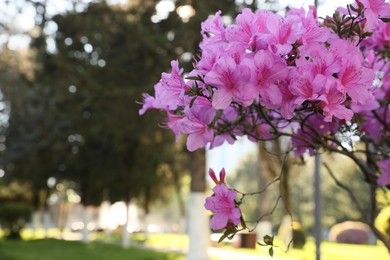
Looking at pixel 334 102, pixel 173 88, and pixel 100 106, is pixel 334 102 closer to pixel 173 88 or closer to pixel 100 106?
pixel 173 88

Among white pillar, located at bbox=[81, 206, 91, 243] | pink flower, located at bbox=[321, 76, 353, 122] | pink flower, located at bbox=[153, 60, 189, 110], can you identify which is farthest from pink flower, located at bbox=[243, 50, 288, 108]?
white pillar, located at bbox=[81, 206, 91, 243]

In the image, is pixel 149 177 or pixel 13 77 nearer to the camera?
pixel 13 77

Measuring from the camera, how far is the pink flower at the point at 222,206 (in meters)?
2.33

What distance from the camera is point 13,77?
18875mm

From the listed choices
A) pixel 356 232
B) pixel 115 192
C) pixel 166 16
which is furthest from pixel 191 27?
pixel 356 232

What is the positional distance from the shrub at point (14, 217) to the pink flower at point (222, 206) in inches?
1159

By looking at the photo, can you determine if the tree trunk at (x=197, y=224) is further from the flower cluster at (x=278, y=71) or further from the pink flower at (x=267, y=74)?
the pink flower at (x=267, y=74)

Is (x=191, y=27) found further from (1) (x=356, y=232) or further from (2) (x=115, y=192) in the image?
(1) (x=356, y=232)

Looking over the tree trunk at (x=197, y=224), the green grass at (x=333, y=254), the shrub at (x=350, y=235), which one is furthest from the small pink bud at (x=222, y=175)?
the shrub at (x=350, y=235)

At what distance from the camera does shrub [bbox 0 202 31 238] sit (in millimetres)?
29656

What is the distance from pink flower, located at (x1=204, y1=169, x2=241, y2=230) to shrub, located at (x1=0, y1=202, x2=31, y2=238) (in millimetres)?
29446

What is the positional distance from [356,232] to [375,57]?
28.9 meters

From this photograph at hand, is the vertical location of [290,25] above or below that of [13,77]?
below

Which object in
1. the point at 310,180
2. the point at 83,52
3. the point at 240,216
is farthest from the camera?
the point at 310,180
